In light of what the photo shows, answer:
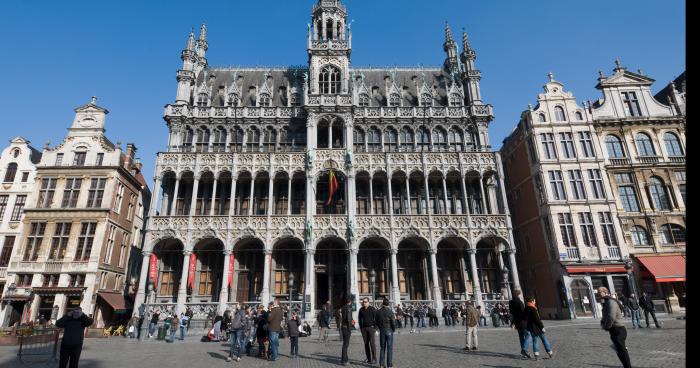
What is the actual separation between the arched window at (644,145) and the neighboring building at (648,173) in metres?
0.07

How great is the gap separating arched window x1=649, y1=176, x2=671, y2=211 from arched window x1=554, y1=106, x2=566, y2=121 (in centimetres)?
892

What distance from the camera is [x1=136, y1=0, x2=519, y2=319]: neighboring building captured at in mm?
30297

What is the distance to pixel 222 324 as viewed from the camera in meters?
22.2

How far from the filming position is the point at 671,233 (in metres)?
31.0

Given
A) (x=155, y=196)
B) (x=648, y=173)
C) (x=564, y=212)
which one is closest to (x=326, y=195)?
(x=155, y=196)

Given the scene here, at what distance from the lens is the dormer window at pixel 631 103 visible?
3488 centimetres

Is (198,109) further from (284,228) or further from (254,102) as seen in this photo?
(284,228)

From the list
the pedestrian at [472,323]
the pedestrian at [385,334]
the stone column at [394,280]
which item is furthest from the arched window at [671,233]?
the pedestrian at [385,334]

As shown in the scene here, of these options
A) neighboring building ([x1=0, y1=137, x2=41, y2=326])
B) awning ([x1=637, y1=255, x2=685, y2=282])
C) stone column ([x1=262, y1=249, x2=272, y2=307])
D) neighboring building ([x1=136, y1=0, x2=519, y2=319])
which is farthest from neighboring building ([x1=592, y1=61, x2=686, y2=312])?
neighboring building ([x1=0, y1=137, x2=41, y2=326])

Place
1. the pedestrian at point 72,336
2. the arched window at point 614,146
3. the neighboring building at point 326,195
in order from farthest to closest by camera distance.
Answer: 1. the arched window at point 614,146
2. the neighboring building at point 326,195
3. the pedestrian at point 72,336

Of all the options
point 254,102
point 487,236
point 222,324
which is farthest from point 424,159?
point 222,324

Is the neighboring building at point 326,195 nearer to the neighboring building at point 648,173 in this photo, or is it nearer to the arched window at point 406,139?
the arched window at point 406,139

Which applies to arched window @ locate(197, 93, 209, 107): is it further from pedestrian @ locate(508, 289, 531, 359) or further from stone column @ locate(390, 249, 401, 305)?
pedestrian @ locate(508, 289, 531, 359)

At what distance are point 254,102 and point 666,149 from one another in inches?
1514
